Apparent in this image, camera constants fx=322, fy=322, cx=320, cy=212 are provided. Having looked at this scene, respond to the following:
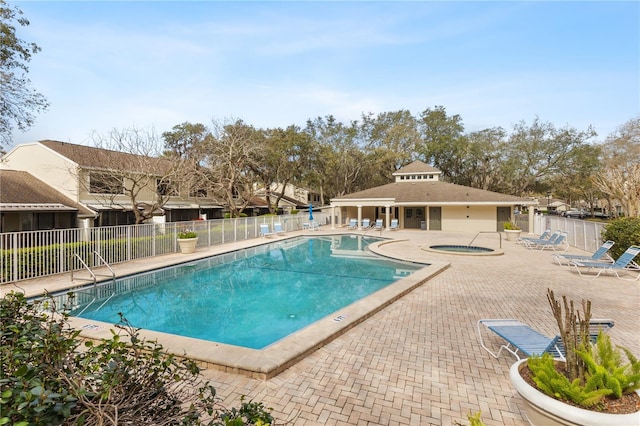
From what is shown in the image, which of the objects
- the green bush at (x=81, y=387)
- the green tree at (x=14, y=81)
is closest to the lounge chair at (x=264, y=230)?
the green tree at (x=14, y=81)

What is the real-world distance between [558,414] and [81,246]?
1325 cm

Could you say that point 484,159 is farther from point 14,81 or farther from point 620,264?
point 14,81

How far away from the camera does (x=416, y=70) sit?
17.4 meters

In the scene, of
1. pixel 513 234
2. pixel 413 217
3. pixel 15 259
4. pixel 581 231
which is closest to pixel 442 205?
pixel 413 217

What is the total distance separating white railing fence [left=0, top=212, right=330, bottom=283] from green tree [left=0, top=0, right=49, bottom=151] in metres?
5.70

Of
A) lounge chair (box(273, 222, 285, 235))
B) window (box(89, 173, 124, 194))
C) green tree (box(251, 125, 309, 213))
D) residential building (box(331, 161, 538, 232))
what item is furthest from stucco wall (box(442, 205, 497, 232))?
window (box(89, 173, 124, 194))

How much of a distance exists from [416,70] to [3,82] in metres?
18.0

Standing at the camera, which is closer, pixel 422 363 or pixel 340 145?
pixel 422 363

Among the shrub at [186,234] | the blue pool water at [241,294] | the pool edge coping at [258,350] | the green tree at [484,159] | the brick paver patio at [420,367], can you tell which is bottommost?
the blue pool water at [241,294]

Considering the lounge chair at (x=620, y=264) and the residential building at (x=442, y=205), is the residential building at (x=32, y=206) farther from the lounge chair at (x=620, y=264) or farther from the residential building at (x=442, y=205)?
the lounge chair at (x=620, y=264)

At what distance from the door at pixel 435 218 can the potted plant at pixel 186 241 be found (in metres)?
19.6

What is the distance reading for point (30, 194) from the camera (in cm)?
1844

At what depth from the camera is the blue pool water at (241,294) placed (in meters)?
7.54

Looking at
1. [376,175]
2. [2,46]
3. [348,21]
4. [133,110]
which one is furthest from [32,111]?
[376,175]
